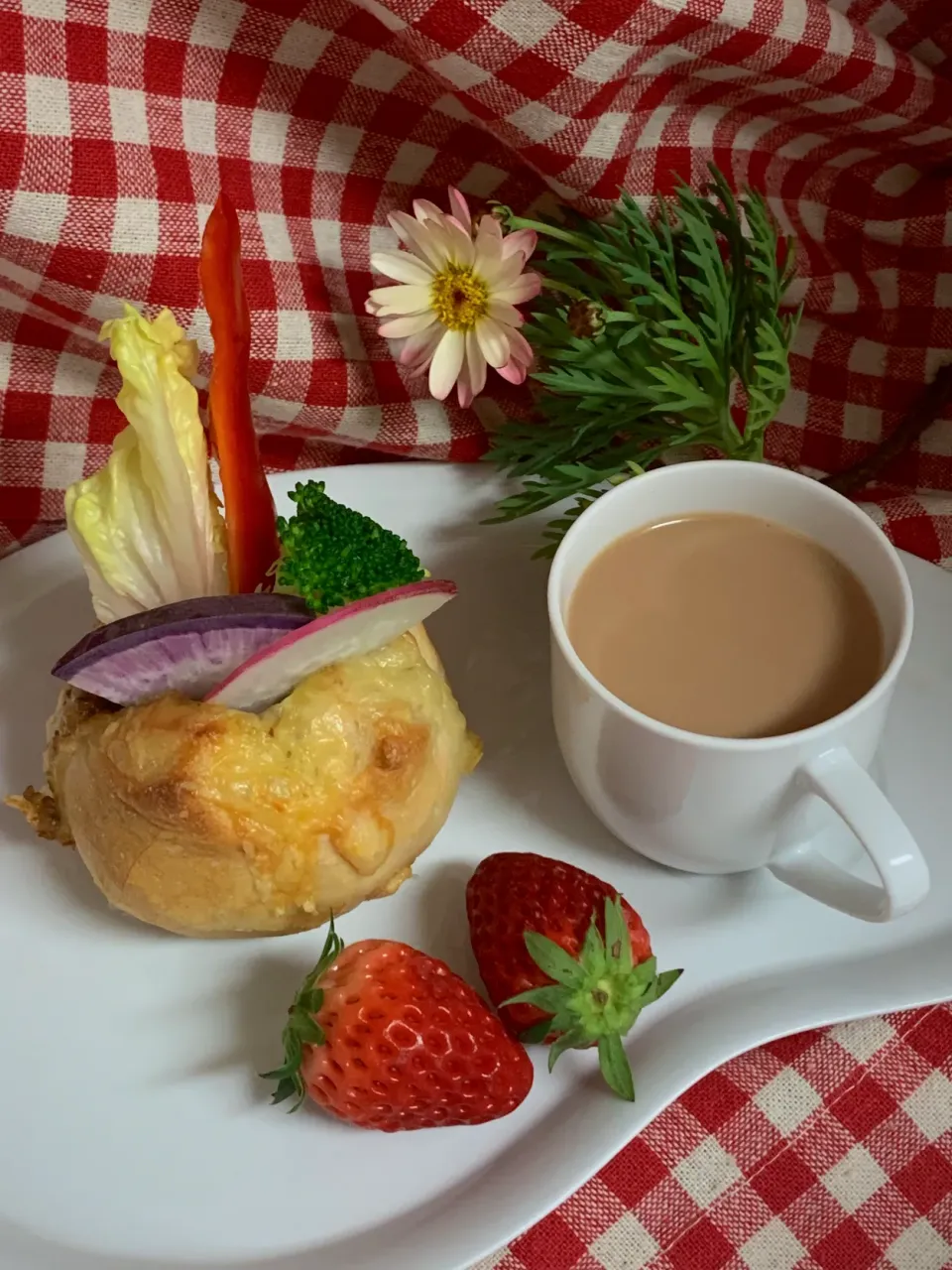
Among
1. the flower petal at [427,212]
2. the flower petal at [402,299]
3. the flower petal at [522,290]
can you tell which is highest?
the flower petal at [427,212]

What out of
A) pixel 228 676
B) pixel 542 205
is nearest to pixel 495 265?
pixel 542 205

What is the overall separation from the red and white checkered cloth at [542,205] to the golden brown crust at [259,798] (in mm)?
345

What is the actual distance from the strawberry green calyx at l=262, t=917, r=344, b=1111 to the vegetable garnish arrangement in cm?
4

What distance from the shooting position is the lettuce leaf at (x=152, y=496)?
0.85m

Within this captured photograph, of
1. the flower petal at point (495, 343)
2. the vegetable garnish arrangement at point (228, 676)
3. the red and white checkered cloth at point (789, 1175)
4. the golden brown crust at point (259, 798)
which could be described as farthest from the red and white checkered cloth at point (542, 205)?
the golden brown crust at point (259, 798)

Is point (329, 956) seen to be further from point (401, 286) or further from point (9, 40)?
point (9, 40)

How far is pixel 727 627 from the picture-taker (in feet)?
3.10

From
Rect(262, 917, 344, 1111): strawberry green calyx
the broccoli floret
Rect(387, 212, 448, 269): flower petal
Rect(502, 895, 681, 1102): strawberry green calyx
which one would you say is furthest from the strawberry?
Rect(387, 212, 448, 269): flower petal

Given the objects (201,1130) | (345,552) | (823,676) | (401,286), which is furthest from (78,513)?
(823,676)

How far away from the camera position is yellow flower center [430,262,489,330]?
3.46ft

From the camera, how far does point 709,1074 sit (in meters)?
0.96

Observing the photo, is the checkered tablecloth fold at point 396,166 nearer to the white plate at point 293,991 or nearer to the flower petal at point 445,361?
the flower petal at point 445,361

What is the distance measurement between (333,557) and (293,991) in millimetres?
364

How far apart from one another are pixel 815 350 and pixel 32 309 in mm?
791
